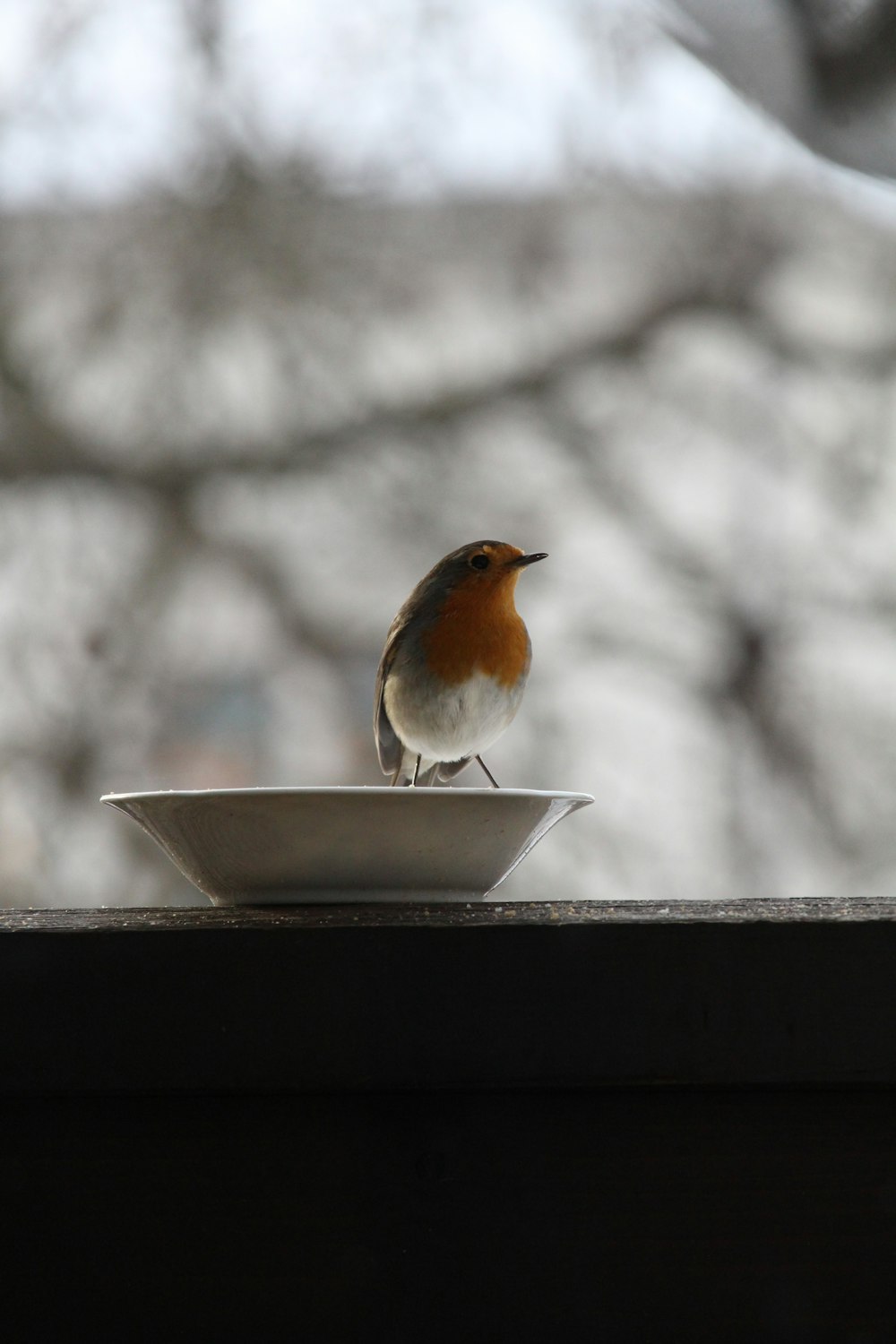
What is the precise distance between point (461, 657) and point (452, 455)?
1.73 meters

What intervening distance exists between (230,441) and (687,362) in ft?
3.60

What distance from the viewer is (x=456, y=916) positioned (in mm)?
564

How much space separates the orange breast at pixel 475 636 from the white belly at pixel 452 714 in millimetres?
13

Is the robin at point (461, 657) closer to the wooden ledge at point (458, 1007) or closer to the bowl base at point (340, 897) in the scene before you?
the bowl base at point (340, 897)

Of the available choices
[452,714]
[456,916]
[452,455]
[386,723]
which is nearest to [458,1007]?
[456,916]

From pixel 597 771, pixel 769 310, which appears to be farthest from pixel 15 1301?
pixel 769 310

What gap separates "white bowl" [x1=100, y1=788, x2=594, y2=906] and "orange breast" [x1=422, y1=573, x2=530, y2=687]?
17.0 inches

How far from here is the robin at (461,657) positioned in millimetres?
1137

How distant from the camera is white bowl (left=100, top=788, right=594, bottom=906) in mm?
655

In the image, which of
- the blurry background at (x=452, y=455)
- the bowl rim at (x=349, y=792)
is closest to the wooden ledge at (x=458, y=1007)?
the bowl rim at (x=349, y=792)

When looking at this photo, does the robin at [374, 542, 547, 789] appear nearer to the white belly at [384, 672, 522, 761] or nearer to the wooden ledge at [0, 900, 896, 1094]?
the white belly at [384, 672, 522, 761]

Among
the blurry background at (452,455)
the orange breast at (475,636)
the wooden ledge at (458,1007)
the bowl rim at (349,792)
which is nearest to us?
the wooden ledge at (458,1007)

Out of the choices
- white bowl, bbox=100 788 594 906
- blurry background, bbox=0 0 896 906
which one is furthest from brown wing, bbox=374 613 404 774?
blurry background, bbox=0 0 896 906

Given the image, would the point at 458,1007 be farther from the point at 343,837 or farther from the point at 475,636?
the point at 475,636
